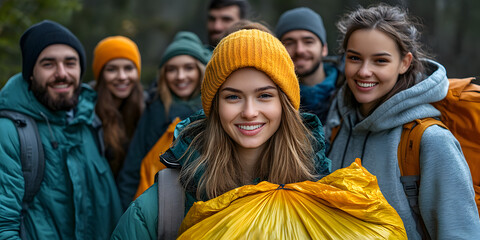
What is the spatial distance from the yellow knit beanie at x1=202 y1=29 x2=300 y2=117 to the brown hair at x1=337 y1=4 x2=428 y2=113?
0.79 metres

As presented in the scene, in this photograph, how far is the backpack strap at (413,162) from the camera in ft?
7.45

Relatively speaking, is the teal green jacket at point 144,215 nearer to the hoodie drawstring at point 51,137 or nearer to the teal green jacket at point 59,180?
the teal green jacket at point 59,180

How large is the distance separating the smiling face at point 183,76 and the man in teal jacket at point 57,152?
0.87 meters

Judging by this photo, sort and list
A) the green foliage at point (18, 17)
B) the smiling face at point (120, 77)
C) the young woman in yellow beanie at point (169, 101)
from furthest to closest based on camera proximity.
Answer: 1. the green foliage at point (18, 17)
2. the smiling face at point (120, 77)
3. the young woman in yellow beanie at point (169, 101)

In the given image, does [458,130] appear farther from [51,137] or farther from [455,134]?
[51,137]

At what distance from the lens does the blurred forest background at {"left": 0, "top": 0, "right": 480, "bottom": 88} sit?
463 cm

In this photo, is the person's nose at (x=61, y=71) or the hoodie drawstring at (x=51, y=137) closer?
the hoodie drawstring at (x=51, y=137)

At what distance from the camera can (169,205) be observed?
6.53ft

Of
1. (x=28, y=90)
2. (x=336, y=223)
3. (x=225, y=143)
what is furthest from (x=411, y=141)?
(x=28, y=90)

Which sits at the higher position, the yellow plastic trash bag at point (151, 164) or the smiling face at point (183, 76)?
the smiling face at point (183, 76)

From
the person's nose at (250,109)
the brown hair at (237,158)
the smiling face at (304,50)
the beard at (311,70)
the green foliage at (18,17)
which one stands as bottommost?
the brown hair at (237,158)

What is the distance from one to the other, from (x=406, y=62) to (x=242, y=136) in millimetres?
1279

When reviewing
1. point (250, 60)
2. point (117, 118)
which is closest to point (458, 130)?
point (250, 60)

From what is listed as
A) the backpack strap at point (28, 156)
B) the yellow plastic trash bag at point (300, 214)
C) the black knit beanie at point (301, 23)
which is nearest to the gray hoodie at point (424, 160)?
the yellow plastic trash bag at point (300, 214)
